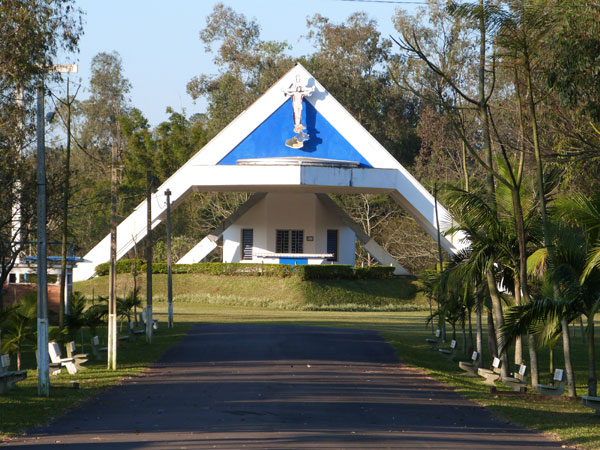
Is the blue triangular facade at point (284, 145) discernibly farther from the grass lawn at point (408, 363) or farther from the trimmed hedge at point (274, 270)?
the grass lawn at point (408, 363)

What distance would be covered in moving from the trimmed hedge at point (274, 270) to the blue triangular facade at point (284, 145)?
5.52 m

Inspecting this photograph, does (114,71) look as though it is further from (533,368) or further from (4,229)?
(533,368)

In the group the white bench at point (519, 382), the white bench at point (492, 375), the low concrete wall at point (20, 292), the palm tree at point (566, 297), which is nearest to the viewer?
the palm tree at point (566, 297)

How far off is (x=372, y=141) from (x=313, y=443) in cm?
3586

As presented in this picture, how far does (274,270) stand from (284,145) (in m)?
6.50

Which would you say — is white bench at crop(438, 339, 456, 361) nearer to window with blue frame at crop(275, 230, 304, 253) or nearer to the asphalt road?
the asphalt road

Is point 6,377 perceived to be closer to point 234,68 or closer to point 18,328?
point 18,328

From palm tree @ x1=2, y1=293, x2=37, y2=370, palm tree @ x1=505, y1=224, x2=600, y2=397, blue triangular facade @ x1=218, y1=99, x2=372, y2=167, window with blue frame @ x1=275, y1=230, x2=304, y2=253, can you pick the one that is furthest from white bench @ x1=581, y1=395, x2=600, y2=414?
window with blue frame @ x1=275, y1=230, x2=304, y2=253

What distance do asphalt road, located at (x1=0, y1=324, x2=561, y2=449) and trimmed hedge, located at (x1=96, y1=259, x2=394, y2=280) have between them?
2367 cm

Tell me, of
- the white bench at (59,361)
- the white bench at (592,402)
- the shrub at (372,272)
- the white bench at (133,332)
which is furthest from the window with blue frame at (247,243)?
the white bench at (592,402)

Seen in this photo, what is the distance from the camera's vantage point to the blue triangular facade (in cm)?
4406

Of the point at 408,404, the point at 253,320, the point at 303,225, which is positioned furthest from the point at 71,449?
the point at 303,225

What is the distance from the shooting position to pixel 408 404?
12.8 m

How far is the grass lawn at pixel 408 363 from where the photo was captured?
444 inches
